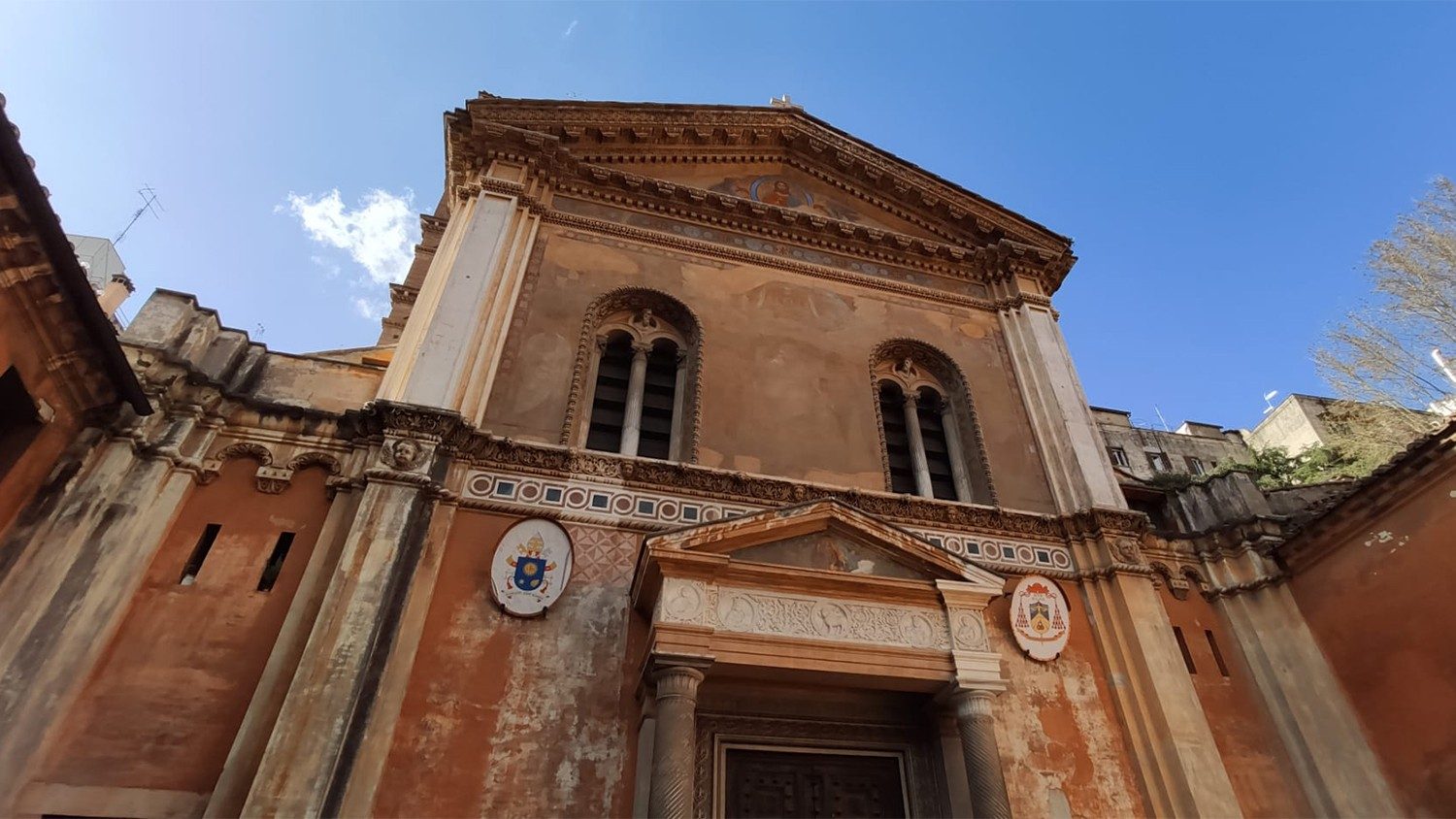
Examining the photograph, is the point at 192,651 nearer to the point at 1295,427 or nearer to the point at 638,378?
the point at 638,378

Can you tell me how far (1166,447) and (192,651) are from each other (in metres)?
33.3

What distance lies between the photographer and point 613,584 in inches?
328

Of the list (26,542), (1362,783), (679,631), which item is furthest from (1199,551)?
(26,542)

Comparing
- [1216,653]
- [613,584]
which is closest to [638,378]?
[613,584]

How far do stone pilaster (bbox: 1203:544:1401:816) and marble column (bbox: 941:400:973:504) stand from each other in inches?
132

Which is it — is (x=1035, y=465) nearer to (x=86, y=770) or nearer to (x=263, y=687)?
(x=263, y=687)

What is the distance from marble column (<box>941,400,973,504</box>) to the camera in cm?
1119

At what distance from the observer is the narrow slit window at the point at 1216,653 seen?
9766 mm

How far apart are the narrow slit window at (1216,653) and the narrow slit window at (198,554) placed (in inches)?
470

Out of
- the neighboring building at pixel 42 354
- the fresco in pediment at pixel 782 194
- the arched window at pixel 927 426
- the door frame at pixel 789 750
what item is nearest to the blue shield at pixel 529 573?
the door frame at pixel 789 750

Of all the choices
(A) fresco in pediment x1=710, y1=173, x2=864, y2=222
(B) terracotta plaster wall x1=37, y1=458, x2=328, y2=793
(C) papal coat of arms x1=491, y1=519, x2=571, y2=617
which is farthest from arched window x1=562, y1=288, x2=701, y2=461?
(A) fresco in pediment x1=710, y1=173, x2=864, y2=222

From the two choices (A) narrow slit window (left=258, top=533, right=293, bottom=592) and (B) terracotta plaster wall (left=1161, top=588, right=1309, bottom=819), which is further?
(B) terracotta plaster wall (left=1161, top=588, right=1309, bottom=819)

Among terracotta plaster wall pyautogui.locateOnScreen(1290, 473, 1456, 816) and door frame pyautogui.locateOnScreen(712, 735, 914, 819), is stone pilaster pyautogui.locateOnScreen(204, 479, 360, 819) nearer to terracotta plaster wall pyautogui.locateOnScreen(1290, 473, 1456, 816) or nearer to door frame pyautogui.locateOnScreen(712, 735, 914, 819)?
door frame pyautogui.locateOnScreen(712, 735, 914, 819)

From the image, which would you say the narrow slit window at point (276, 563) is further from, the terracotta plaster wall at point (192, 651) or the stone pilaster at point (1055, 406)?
the stone pilaster at point (1055, 406)
